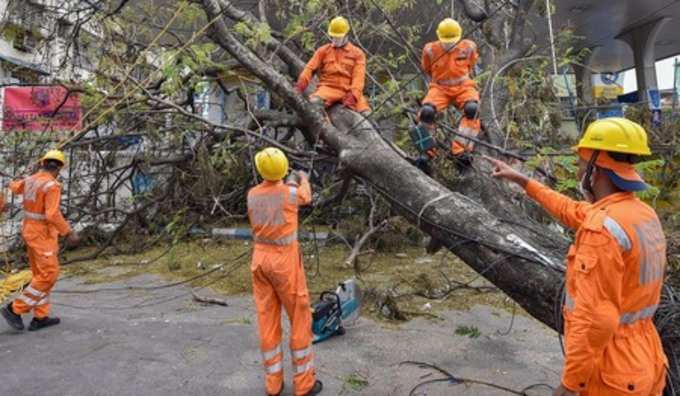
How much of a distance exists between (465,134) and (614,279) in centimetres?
253

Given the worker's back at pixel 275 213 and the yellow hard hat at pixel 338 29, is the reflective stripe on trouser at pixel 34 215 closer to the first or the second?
the worker's back at pixel 275 213

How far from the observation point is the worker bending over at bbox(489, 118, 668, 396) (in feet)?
5.72

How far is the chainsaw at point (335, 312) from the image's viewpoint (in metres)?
4.37

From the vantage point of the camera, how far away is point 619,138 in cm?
184

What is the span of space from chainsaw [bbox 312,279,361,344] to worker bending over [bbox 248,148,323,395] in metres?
0.84

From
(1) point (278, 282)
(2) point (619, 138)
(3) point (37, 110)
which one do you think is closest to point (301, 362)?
(1) point (278, 282)

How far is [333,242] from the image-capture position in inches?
324

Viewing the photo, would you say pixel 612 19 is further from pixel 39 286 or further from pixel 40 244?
pixel 39 286

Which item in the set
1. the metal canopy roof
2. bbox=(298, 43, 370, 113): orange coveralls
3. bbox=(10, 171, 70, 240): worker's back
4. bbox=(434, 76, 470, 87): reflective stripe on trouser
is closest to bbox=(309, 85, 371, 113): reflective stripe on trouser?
bbox=(298, 43, 370, 113): orange coveralls

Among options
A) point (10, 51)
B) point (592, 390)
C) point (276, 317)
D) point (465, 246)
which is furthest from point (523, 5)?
point (10, 51)

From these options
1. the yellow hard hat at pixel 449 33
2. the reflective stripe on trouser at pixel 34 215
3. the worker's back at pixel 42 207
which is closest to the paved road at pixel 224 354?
the worker's back at pixel 42 207

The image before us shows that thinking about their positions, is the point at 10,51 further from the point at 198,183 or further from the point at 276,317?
the point at 276,317

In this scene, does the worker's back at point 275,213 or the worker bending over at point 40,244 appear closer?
the worker's back at point 275,213

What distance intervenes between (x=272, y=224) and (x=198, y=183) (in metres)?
4.28
